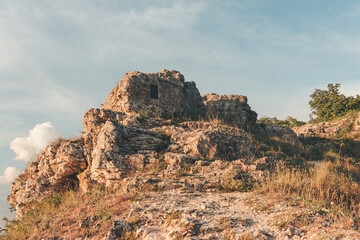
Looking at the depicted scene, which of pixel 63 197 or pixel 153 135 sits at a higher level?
pixel 153 135

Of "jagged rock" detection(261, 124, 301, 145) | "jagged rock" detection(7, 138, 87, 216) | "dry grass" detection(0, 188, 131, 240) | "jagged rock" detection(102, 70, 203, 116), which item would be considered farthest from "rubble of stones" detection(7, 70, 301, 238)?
"jagged rock" detection(261, 124, 301, 145)

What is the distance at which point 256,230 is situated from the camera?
5.80 metres

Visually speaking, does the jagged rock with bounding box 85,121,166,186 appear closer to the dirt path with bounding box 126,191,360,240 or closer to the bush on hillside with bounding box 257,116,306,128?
the dirt path with bounding box 126,191,360,240

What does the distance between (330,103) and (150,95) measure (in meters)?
34.3

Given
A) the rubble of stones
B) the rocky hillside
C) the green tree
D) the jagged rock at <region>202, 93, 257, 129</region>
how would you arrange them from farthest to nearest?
the green tree → the jagged rock at <region>202, 93, 257, 129</region> → the rubble of stones → the rocky hillside

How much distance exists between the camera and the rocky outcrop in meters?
27.1

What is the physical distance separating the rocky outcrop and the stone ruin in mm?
9748

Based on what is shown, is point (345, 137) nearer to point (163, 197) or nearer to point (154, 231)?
point (163, 197)

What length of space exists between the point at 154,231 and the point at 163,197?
2.07m

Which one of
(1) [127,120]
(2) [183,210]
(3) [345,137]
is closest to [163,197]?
(2) [183,210]

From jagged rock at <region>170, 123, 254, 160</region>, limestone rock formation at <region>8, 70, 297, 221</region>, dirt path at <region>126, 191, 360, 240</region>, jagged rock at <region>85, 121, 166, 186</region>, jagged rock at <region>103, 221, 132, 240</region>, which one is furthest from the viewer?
A: jagged rock at <region>170, 123, 254, 160</region>

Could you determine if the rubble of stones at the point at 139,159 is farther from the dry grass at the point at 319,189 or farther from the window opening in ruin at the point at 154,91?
the window opening in ruin at the point at 154,91

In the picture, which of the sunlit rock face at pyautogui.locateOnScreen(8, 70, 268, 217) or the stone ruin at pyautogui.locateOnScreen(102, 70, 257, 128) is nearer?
the sunlit rock face at pyautogui.locateOnScreen(8, 70, 268, 217)

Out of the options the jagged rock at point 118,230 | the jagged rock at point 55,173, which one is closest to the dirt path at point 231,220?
the jagged rock at point 118,230
